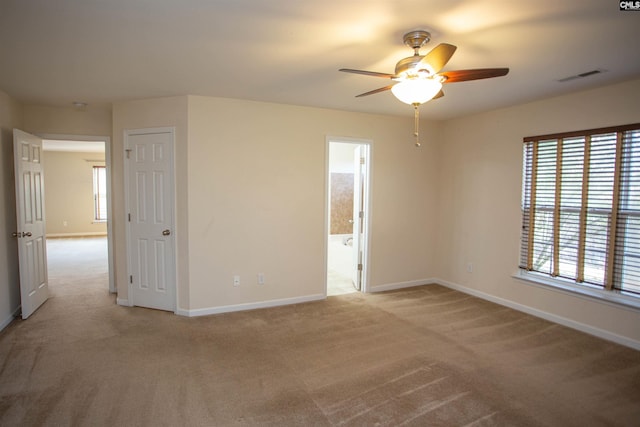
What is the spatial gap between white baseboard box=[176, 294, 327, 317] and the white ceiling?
242cm

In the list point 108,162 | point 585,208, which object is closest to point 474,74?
point 585,208

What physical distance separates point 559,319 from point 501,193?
1.57 metres

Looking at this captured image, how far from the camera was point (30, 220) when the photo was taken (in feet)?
12.9

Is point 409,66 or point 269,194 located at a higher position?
point 409,66

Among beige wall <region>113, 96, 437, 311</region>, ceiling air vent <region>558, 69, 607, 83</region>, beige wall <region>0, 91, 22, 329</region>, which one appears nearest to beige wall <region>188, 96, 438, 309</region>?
beige wall <region>113, 96, 437, 311</region>

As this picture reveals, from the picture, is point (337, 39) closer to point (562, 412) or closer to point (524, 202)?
point (562, 412)

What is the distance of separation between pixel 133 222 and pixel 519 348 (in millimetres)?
4335

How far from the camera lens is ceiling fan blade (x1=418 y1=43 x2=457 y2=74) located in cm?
191

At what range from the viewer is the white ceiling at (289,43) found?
1919 millimetres

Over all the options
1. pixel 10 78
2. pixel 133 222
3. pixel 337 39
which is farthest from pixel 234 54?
pixel 133 222

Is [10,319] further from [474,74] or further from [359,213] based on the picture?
[474,74]

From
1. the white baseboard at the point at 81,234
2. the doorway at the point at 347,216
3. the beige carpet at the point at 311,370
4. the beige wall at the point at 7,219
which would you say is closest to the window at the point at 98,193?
the white baseboard at the point at 81,234

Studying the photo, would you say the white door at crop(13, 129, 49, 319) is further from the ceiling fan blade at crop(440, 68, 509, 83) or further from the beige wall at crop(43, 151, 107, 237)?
the beige wall at crop(43, 151, 107, 237)

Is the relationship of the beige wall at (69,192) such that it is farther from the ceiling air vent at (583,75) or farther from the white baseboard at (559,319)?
the ceiling air vent at (583,75)
